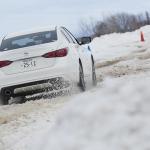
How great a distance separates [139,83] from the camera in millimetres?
2102

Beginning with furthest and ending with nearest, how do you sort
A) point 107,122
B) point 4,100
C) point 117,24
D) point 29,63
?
point 117,24 < point 4,100 < point 29,63 < point 107,122

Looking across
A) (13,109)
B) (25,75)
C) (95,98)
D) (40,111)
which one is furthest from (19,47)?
(95,98)

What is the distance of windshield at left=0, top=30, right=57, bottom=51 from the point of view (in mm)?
10977

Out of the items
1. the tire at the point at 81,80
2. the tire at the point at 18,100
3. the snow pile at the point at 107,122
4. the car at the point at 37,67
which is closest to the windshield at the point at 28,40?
the car at the point at 37,67

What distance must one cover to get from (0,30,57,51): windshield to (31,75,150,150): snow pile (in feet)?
29.0

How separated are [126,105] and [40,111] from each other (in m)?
6.63

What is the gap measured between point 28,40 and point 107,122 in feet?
30.8

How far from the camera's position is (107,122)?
6.27 feet

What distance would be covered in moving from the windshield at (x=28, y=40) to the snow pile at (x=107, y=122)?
8829mm

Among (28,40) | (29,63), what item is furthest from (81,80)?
(28,40)

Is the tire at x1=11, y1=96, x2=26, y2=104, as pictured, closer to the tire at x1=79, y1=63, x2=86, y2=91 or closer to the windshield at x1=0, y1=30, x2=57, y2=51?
the windshield at x1=0, y1=30, x2=57, y2=51

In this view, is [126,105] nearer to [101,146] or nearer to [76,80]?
[101,146]

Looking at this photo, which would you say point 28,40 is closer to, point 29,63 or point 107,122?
point 29,63

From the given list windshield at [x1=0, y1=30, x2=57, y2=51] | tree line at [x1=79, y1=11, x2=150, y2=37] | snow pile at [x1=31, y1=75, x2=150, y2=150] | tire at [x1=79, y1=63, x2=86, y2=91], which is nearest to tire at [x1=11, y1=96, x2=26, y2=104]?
windshield at [x1=0, y1=30, x2=57, y2=51]
